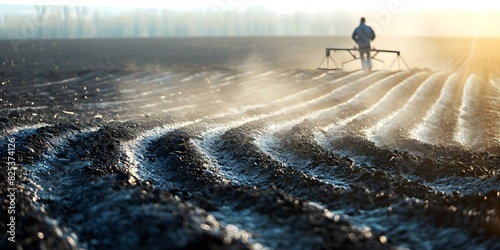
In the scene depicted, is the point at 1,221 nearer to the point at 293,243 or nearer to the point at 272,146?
the point at 293,243

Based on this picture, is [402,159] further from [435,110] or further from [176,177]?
[435,110]

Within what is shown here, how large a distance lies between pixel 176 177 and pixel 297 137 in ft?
8.01

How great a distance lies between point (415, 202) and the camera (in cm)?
427

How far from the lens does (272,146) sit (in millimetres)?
6902

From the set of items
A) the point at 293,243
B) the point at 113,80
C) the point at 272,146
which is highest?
the point at 293,243

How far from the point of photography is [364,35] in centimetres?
1997

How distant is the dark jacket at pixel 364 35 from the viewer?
20.0 meters

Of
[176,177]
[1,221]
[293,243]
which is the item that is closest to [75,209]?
[1,221]

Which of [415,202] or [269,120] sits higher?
[415,202]

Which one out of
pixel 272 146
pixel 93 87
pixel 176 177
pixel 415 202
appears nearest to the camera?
pixel 415 202

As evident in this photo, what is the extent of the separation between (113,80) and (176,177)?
11.0 m

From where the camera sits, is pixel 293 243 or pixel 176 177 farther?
pixel 176 177

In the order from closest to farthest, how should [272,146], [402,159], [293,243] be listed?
[293,243] → [402,159] → [272,146]

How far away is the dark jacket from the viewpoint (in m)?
20.0
